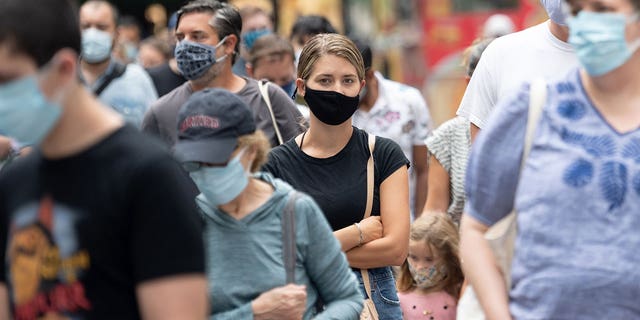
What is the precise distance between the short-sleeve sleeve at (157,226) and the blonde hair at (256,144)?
1178 millimetres

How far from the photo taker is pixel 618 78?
363 cm

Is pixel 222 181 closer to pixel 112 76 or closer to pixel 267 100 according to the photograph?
pixel 267 100

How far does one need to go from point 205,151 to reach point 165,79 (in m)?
6.09

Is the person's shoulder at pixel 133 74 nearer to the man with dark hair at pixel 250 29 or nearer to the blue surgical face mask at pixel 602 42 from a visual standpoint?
the man with dark hair at pixel 250 29

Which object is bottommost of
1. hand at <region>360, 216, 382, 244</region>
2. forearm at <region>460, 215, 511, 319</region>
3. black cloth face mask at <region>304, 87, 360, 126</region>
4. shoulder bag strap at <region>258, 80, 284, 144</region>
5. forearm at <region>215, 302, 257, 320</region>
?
hand at <region>360, 216, 382, 244</region>

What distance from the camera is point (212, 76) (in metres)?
7.08

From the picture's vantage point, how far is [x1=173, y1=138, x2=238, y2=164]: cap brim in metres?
4.09

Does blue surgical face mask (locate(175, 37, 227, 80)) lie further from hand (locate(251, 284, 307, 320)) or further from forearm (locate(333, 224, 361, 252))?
hand (locate(251, 284, 307, 320))

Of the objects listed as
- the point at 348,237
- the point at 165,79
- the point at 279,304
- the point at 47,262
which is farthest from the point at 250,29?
the point at 47,262

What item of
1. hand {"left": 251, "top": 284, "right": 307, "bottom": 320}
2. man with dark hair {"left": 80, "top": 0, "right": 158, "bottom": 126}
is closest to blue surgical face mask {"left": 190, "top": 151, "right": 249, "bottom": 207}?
hand {"left": 251, "top": 284, "right": 307, "bottom": 320}

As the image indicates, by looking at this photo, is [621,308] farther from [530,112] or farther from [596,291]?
[530,112]

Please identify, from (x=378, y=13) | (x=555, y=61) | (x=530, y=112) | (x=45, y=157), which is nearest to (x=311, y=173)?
(x=555, y=61)

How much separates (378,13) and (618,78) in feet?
53.5

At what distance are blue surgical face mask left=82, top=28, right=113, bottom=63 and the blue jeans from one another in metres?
4.31
